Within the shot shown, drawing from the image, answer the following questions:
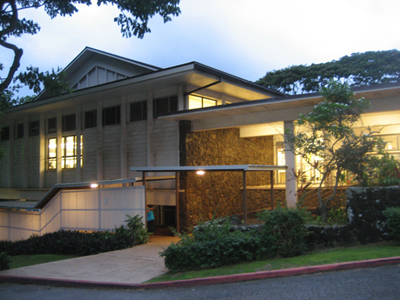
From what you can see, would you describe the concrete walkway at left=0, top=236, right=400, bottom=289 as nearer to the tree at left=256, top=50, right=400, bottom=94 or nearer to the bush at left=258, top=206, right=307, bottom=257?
the bush at left=258, top=206, right=307, bottom=257

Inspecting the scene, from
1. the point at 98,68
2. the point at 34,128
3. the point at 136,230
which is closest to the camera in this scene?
the point at 136,230

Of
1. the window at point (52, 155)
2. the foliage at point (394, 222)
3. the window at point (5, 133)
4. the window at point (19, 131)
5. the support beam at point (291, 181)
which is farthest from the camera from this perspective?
the window at point (5, 133)

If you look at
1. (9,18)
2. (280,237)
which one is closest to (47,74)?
(9,18)

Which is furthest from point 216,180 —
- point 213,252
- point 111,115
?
point 213,252

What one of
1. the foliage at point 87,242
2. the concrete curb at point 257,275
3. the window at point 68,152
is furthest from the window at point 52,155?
the concrete curb at point 257,275

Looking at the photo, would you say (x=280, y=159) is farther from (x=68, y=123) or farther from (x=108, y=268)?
(x=108, y=268)

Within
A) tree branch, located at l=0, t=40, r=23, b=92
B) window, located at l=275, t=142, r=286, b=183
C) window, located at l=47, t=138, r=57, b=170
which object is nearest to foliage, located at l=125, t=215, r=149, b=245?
tree branch, located at l=0, t=40, r=23, b=92

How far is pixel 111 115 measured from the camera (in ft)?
64.5

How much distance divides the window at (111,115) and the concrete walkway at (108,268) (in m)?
8.72

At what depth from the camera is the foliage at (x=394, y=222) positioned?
27.7 ft

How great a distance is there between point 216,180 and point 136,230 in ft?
15.7

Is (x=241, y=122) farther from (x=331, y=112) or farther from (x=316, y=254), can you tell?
(x=316, y=254)

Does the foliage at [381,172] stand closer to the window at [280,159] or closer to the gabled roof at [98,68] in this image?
the window at [280,159]

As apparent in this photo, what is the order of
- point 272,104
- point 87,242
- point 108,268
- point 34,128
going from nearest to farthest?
point 108,268 < point 87,242 < point 272,104 < point 34,128
